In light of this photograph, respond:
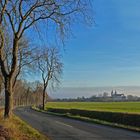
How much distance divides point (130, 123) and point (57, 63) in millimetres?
60454

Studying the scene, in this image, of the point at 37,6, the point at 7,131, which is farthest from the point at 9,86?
the point at 7,131

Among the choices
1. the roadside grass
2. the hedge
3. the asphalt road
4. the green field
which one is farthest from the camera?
the green field

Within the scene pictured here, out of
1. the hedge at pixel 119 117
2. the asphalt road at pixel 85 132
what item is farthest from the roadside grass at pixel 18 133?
the hedge at pixel 119 117

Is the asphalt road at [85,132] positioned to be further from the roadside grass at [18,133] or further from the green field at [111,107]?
the green field at [111,107]

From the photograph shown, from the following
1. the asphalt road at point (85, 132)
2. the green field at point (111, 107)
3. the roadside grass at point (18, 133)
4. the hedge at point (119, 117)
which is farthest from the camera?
the green field at point (111, 107)

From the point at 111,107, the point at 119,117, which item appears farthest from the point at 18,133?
the point at 111,107

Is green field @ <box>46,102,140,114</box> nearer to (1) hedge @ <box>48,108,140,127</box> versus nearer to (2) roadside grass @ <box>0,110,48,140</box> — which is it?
(1) hedge @ <box>48,108,140,127</box>

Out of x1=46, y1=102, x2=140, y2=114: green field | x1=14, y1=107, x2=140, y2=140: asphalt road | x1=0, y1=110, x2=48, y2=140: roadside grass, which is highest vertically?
x1=46, y1=102, x2=140, y2=114: green field

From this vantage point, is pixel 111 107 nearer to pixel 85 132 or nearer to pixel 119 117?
pixel 119 117

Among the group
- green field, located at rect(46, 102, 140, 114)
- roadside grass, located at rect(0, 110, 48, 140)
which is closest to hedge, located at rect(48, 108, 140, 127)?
green field, located at rect(46, 102, 140, 114)

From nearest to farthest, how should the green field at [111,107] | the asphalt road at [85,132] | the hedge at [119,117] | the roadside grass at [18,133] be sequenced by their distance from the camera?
the roadside grass at [18,133], the asphalt road at [85,132], the hedge at [119,117], the green field at [111,107]

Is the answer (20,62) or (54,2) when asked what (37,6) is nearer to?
(54,2)

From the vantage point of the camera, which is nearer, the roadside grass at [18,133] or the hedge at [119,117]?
the roadside grass at [18,133]

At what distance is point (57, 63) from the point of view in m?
93.2
